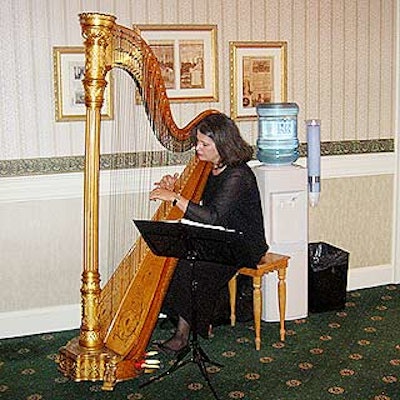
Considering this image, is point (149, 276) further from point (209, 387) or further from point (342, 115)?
point (342, 115)

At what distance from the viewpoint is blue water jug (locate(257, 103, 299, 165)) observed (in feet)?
16.1

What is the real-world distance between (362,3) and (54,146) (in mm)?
2413

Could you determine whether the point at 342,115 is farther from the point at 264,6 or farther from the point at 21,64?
the point at 21,64

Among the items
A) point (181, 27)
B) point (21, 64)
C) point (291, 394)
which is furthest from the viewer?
point (181, 27)

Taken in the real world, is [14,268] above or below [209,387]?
above

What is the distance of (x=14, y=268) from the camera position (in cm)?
473

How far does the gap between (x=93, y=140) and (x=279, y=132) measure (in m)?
1.86

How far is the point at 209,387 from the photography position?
3824 mm

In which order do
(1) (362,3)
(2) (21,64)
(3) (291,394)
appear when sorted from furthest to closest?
1. (1) (362,3)
2. (2) (21,64)
3. (3) (291,394)

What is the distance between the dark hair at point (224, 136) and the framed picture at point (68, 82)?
0.83 meters

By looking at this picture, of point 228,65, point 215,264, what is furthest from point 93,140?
point 228,65

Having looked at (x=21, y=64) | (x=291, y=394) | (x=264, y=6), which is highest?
(x=264, y=6)

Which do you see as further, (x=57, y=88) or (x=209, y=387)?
(x=57, y=88)

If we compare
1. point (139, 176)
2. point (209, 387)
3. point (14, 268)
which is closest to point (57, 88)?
point (139, 176)
